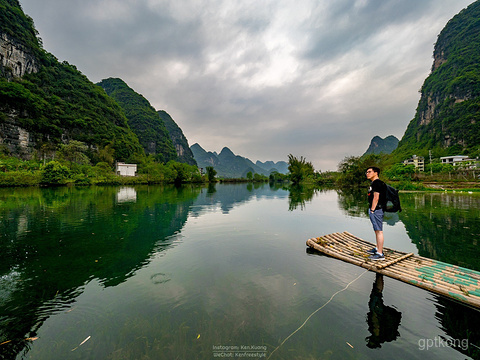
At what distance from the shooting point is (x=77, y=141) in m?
75.1

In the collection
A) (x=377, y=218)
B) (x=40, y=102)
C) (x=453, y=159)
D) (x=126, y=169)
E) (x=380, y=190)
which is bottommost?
(x=377, y=218)

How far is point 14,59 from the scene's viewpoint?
232 ft

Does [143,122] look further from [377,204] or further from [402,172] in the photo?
[377,204]

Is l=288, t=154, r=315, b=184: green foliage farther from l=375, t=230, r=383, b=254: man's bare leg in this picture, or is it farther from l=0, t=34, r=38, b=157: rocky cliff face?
l=0, t=34, r=38, b=157: rocky cliff face

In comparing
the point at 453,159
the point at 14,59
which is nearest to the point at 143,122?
the point at 14,59

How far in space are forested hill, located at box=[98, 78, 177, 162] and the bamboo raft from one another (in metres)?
131

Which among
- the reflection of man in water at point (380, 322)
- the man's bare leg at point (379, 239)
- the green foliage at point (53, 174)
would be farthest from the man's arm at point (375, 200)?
the green foliage at point (53, 174)

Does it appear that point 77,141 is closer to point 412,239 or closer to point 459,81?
point 412,239

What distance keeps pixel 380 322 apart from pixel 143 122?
546 ft

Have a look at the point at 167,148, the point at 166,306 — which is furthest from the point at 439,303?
the point at 167,148

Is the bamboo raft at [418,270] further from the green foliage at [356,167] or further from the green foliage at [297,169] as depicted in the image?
the green foliage at [297,169]

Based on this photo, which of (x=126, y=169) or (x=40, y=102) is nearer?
(x=40, y=102)

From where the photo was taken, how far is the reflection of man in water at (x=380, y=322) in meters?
3.34

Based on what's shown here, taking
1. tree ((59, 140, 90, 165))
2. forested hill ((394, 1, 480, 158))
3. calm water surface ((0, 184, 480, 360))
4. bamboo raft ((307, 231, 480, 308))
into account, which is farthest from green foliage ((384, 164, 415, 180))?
tree ((59, 140, 90, 165))
